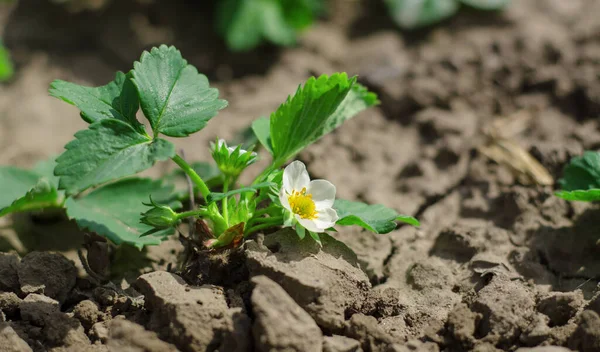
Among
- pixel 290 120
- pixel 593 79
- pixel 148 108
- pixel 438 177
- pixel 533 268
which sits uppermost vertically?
pixel 148 108

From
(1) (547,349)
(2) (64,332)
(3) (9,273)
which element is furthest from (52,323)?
(1) (547,349)

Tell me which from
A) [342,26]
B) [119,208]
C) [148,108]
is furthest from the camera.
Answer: [342,26]

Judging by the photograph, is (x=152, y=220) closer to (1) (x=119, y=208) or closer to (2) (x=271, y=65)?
(1) (x=119, y=208)

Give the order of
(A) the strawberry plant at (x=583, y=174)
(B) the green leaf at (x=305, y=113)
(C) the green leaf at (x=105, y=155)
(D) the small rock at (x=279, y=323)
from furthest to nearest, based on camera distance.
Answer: (A) the strawberry plant at (x=583, y=174) → (B) the green leaf at (x=305, y=113) → (C) the green leaf at (x=105, y=155) → (D) the small rock at (x=279, y=323)

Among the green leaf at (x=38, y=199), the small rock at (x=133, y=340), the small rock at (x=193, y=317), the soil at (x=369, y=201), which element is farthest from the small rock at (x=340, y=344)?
the green leaf at (x=38, y=199)

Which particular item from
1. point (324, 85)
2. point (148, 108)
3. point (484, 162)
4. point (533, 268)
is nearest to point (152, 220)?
point (148, 108)

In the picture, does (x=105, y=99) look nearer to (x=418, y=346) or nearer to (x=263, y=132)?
(x=263, y=132)

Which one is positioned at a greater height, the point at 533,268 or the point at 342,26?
the point at 342,26

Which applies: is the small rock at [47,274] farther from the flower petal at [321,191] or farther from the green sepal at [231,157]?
the flower petal at [321,191]
